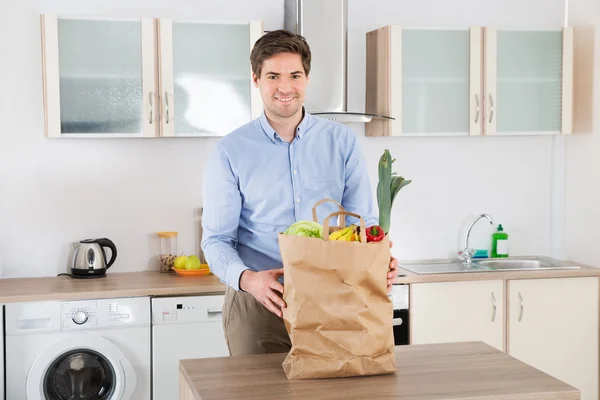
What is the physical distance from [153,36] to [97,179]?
0.80m

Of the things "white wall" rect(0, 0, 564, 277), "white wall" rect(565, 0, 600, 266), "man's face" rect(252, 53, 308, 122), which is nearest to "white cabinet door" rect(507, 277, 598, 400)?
"white wall" rect(565, 0, 600, 266)

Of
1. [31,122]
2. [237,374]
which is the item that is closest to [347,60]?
[31,122]

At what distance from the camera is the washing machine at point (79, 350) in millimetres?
3428

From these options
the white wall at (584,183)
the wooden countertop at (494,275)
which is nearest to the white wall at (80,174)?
the wooden countertop at (494,275)

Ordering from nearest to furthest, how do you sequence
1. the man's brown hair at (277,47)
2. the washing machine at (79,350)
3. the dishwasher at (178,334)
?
the man's brown hair at (277,47) < the washing machine at (79,350) < the dishwasher at (178,334)

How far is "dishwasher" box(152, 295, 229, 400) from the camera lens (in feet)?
11.7

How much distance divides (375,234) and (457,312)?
2.23 metres

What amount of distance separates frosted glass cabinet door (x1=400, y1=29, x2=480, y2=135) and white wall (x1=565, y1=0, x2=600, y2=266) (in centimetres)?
65

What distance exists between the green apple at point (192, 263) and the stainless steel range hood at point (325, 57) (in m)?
0.93

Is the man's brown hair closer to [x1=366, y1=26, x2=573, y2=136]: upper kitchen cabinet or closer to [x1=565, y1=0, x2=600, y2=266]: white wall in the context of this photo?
[x1=366, y1=26, x2=573, y2=136]: upper kitchen cabinet

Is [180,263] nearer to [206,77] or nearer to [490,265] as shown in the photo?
[206,77]

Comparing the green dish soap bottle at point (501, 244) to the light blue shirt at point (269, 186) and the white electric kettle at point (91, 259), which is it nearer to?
the white electric kettle at point (91, 259)

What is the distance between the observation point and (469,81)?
4109 mm

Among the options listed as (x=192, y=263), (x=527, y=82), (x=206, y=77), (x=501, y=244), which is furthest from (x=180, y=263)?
(x=527, y=82)
